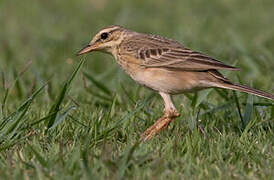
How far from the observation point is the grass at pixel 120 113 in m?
4.44

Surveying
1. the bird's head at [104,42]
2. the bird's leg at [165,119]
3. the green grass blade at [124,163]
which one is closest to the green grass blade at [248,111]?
the bird's leg at [165,119]

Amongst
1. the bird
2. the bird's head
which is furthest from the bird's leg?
the bird's head

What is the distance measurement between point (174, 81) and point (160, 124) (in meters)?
0.48

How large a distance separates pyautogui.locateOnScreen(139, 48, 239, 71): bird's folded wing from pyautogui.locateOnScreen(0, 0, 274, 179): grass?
1.40ft

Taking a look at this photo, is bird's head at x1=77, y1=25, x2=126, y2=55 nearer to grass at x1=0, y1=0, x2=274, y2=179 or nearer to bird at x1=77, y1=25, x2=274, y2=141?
bird at x1=77, y1=25, x2=274, y2=141

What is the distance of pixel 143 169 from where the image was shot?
14.6 feet

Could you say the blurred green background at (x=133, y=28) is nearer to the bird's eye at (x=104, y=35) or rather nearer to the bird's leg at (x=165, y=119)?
the bird's eye at (x=104, y=35)

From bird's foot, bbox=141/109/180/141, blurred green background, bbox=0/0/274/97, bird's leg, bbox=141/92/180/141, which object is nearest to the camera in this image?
bird's foot, bbox=141/109/180/141

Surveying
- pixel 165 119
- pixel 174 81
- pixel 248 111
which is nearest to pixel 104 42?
pixel 174 81

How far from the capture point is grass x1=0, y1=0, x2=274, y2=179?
14.6 feet

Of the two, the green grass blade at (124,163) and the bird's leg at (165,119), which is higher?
the green grass blade at (124,163)

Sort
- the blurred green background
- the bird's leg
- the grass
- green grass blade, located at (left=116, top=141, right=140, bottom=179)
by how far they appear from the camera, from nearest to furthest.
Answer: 1. green grass blade, located at (left=116, top=141, right=140, bottom=179)
2. the grass
3. the bird's leg
4. the blurred green background

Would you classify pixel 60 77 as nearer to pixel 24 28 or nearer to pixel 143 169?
pixel 24 28

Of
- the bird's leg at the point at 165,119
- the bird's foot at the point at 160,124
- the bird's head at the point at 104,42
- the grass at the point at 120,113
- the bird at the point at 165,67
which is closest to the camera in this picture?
the grass at the point at 120,113
